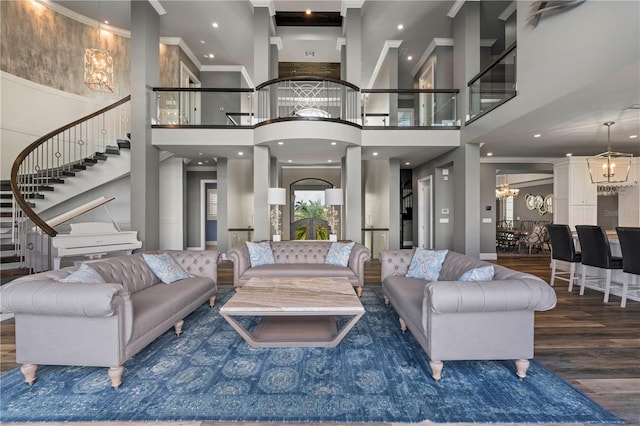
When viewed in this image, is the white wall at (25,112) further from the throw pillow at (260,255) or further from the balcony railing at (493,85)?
the balcony railing at (493,85)

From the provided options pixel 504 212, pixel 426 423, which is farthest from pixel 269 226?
pixel 504 212

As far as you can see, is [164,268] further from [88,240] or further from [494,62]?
[494,62]

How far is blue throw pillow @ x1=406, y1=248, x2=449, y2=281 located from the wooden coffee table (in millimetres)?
1006

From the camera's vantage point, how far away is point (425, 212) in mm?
8953

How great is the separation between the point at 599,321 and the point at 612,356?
1.11 meters

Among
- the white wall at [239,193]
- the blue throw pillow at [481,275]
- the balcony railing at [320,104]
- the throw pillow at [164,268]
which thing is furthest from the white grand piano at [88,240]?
the blue throw pillow at [481,275]

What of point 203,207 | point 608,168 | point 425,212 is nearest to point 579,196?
point 608,168

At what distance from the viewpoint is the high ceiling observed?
3.96 m

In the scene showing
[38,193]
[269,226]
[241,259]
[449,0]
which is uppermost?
[449,0]

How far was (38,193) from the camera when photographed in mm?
5910

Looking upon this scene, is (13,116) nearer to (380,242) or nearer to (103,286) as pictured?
(103,286)

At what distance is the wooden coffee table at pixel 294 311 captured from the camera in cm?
255

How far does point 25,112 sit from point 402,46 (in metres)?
9.58

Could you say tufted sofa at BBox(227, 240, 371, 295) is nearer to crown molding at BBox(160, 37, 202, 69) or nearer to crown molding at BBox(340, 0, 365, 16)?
crown molding at BBox(340, 0, 365, 16)
